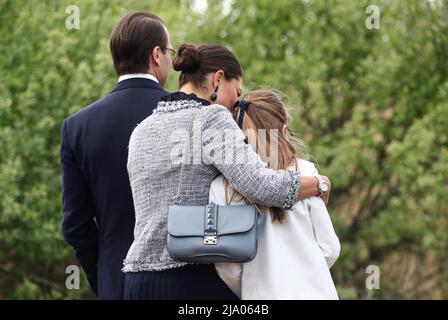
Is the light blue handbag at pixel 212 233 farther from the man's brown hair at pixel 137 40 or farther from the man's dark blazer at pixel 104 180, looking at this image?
the man's brown hair at pixel 137 40

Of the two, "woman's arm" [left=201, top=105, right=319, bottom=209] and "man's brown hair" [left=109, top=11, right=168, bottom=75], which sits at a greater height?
"man's brown hair" [left=109, top=11, right=168, bottom=75]

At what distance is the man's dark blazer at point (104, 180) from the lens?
3840 millimetres

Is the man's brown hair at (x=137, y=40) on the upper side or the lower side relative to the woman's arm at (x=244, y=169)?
upper

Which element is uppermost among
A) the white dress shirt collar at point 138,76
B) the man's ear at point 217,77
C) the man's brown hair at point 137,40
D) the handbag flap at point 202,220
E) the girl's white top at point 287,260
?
the man's brown hair at point 137,40

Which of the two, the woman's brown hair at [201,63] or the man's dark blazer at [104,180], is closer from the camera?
the woman's brown hair at [201,63]

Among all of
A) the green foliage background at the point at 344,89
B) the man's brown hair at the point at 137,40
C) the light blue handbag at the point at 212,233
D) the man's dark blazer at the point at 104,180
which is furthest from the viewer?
the green foliage background at the point at 344,89

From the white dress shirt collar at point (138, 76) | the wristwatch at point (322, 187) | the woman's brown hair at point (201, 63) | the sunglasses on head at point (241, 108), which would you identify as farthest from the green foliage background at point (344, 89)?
the wristwatch at point (322, 187)

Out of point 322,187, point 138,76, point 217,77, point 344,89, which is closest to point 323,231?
point 322,187

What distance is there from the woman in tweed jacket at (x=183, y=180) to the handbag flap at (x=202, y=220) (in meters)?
0.06

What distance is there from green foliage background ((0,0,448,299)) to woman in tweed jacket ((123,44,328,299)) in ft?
23.5

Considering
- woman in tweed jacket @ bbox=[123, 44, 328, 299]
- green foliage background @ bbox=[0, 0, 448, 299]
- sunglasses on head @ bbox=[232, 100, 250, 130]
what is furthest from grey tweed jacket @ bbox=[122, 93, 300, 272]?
green foliage background @ bbox=[0, 0, 448, 299]

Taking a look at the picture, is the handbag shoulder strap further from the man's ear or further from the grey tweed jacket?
the man's ear

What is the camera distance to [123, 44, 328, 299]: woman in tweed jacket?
334 cm
